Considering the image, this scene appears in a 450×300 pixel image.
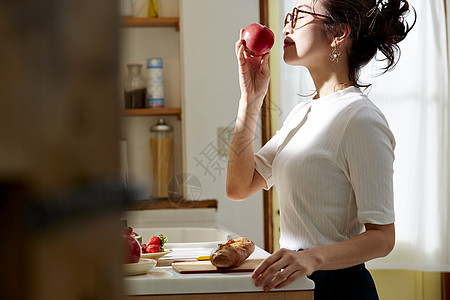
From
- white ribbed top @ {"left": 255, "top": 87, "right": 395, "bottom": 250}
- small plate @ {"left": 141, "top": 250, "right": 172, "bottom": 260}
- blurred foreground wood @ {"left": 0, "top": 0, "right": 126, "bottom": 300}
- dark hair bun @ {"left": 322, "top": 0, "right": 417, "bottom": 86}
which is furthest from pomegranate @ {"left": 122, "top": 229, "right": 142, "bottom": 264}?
blurred foreground wood @ {"left": 0, "top": 0, "right": 126, "bottom": 300}

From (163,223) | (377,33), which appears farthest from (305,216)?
(163,223)

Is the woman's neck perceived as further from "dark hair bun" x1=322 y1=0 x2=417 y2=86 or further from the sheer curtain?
the sheer curtain

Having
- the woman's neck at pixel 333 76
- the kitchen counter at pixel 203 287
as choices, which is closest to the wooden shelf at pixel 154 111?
the woman's neck at pixel 333 76

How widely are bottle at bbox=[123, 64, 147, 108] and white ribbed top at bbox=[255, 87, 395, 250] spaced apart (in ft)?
5.17

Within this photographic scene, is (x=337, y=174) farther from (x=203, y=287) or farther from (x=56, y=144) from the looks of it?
(x=56, y=144)

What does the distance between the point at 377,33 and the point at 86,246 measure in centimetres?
137

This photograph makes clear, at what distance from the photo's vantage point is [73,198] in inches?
7.8

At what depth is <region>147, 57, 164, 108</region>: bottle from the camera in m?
2.89

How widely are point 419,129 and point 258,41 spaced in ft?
5.26

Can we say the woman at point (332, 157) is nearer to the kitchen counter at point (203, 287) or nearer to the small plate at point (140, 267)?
the kitchen counter at point (203, 287)

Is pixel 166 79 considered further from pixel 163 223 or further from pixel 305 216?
pixel 305 216

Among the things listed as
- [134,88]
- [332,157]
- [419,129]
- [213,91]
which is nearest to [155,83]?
[134,88]

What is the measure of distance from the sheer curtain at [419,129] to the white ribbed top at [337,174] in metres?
1.50

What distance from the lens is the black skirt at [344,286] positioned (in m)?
1.33
